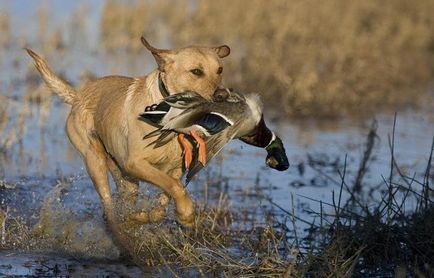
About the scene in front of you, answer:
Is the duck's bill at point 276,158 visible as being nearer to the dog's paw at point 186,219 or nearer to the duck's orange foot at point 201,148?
the duck's orange foot at point 201,148

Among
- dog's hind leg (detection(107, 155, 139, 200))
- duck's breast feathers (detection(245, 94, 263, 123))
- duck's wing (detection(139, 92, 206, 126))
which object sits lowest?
dog's hind leg (detection(107, 155, 139, 200))

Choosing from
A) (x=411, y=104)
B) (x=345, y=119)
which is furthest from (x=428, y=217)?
(x=411, y=104)

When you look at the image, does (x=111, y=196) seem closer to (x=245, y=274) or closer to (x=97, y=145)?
(x=97, y=145)

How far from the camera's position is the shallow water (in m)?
6.51

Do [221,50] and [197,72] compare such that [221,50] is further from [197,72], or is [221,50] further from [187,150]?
[187,150]

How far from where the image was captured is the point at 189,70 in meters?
6.22

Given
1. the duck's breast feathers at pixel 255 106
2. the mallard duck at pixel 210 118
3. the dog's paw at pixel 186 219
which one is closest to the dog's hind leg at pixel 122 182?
the dog's paw at pixel 186 219

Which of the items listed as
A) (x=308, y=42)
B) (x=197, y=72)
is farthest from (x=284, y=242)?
(x=308, y=42)

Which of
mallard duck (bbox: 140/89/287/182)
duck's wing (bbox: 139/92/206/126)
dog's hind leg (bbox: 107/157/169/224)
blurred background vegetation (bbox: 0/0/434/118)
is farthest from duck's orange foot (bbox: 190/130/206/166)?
blurred background vegetation (bbox: 0/0/434/118)

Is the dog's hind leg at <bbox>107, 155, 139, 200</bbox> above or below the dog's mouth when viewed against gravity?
below

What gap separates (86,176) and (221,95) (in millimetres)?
3285

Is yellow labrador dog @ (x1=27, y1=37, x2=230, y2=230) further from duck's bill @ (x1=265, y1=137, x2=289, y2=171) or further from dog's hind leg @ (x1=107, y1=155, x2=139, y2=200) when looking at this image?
duck's bill @ (x1=265, y1=137, x2=289, y2=171)

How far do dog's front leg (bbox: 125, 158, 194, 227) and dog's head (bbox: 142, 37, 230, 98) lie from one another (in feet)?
1.68

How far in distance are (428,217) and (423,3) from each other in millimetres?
12029
